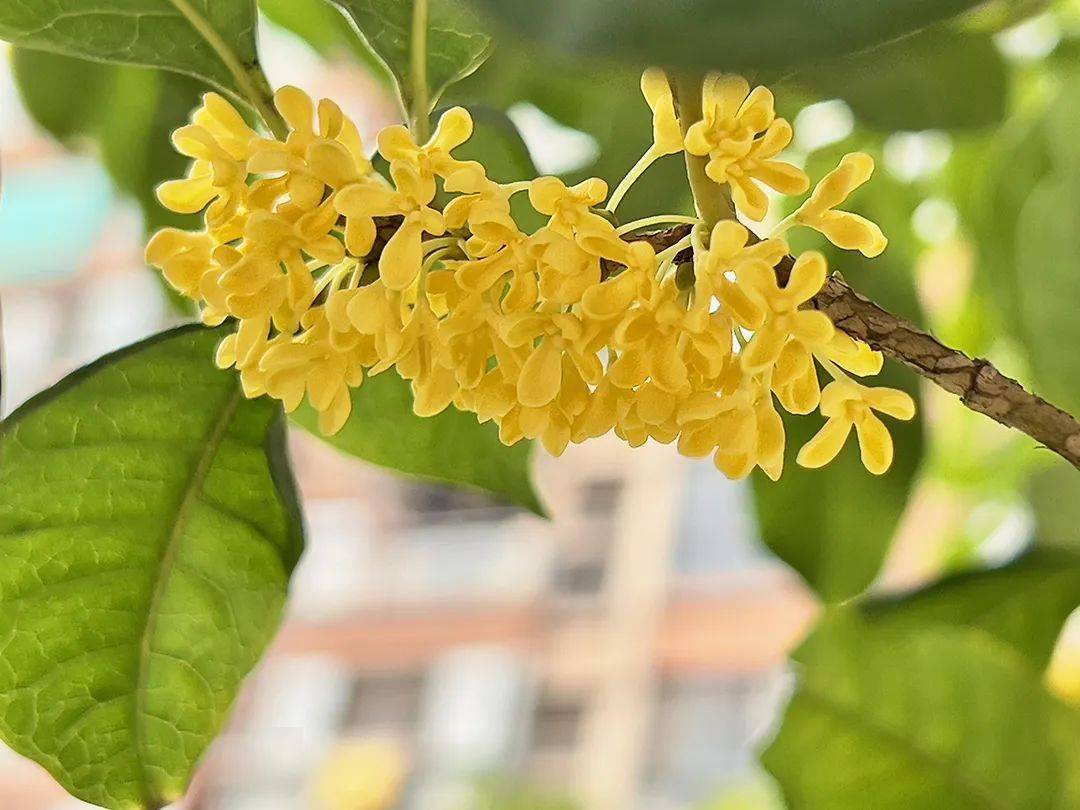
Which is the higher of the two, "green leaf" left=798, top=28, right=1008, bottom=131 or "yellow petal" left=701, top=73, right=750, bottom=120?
"yellow petal" left=701, top=73, right=750, bottom=120

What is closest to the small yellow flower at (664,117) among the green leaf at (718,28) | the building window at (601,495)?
the green leaf at (718,28)

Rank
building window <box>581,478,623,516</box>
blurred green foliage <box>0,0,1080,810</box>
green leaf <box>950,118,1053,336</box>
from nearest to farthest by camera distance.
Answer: blurred green foliage <box>0,0,1080,810</box> < green leaf <box>950,118,1053,336</box> < building window <box>581,478,623,516</box>

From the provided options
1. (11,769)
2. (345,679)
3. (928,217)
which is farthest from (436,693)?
(928,217)

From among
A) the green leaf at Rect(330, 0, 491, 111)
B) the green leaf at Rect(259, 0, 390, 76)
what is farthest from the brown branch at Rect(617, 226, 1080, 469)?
the green leaf at Rect(259, 0, 390, 76)

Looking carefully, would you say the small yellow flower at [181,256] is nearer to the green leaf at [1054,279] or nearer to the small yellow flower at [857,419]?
the small yellow flower at [857,419]

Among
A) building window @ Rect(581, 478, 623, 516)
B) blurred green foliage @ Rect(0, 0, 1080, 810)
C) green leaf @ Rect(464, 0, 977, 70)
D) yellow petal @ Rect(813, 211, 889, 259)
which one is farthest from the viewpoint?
building window @ Rect(581, 478, 623, 516)

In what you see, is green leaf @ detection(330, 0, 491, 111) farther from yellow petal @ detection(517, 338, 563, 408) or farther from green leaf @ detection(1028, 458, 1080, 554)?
green leaf @ detection(1028, 458, 1080, 554)
